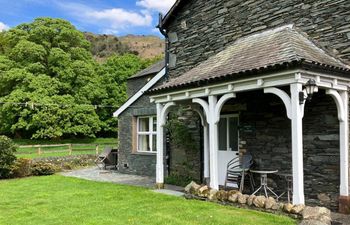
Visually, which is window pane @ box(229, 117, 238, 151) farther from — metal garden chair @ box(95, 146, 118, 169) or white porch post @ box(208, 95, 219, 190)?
metal garden chair @ box(95, 146, 118, 169)

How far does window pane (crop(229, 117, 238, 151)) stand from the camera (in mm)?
10320

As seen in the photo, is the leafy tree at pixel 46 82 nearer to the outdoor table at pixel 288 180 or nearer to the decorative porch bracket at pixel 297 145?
the outdoor table at pixel 288 180

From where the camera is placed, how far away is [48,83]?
100.0ft

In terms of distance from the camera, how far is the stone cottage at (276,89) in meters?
7.00

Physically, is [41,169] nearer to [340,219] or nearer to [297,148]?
[297,148]

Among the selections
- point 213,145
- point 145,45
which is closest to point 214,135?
point 213,145

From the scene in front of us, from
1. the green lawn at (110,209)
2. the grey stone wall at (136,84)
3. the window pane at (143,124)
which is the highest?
the grey stone wall at (136,84)

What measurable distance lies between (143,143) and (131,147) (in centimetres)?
59

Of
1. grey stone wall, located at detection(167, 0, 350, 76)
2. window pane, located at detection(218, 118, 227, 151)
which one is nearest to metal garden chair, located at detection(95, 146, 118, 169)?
grey stone wall, located at detection(167, 0, 350, 76)

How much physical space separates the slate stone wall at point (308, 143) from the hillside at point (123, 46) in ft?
187

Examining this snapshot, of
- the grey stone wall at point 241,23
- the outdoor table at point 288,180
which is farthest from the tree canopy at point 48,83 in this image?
the outdoor table at point 288,180

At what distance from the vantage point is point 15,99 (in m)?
28.9

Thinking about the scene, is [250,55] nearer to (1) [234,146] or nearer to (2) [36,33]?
(1) [234,146]

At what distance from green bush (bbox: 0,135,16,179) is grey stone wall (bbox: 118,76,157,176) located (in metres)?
4.57
